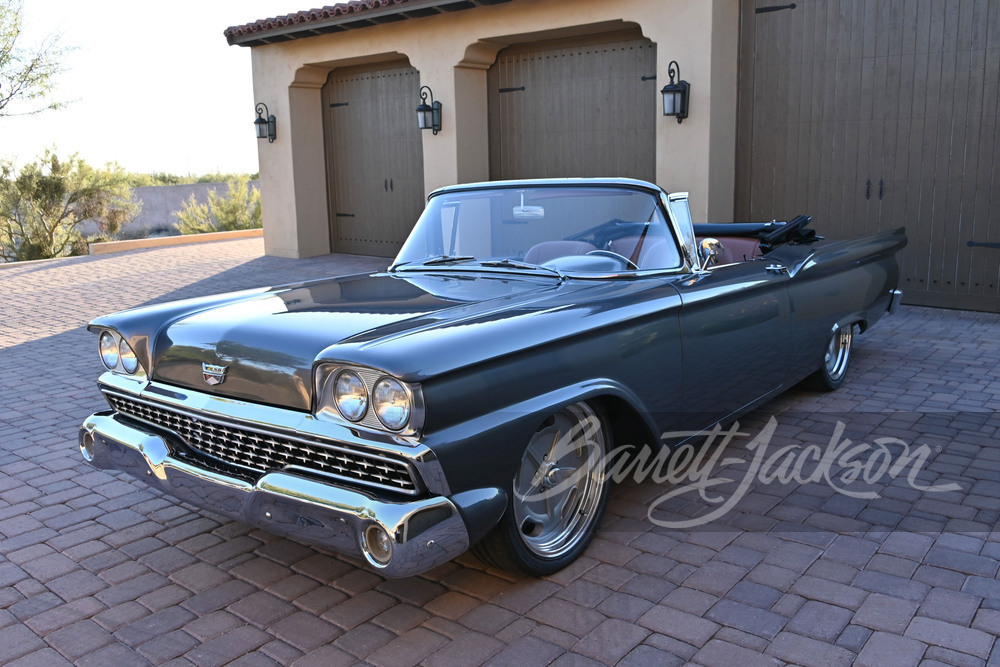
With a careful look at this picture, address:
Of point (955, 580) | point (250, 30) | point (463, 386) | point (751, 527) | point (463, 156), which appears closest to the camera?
point (463, 386)

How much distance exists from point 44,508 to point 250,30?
10696 mm

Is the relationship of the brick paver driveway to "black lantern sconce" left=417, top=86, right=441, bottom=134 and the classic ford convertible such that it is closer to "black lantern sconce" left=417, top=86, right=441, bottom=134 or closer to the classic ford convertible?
the classic ford convertible

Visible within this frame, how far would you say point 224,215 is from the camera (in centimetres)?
2109

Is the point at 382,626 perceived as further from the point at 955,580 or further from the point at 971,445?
the point at 971,445

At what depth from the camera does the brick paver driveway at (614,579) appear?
258 centimetres

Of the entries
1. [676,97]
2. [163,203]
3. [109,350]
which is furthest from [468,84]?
[163,203]

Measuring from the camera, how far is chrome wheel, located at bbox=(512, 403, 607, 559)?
2.98 meters

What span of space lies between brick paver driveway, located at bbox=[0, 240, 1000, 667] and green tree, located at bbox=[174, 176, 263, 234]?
17.2 meters

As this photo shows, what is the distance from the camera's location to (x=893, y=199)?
318 inches

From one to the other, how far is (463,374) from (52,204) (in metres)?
17.9

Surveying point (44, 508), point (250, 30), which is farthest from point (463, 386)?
point (250, 30)

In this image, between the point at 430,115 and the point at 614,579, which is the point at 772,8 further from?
the point at 614,579

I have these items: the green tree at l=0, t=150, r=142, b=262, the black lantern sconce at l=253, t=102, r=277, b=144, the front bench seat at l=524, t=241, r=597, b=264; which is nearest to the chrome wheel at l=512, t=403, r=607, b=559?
the front bench seat at l=524, t=241, r=597, b=264

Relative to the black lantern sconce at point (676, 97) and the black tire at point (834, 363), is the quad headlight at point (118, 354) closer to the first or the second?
the black tire at point (834, 363)
